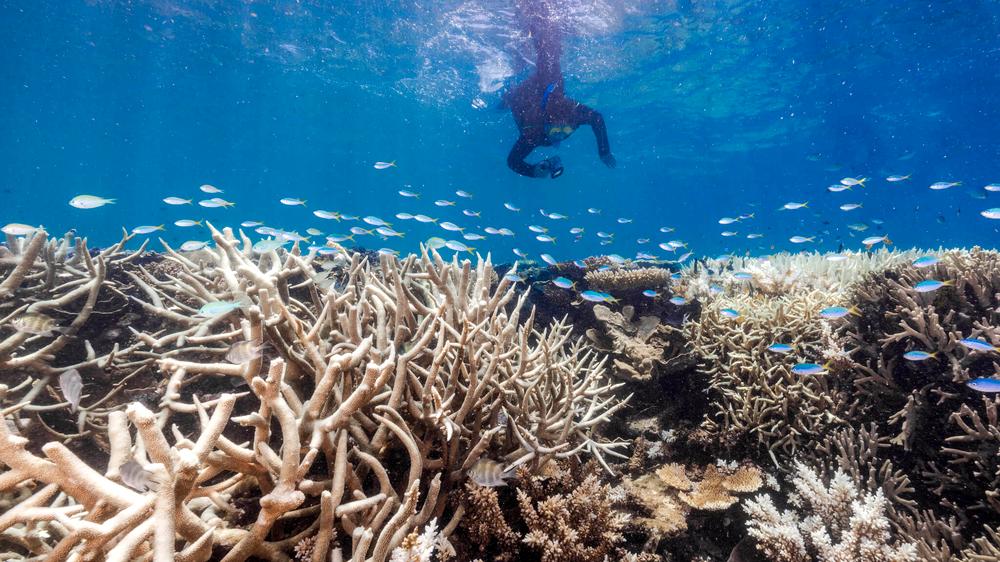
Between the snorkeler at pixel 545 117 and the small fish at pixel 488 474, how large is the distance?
11021mm

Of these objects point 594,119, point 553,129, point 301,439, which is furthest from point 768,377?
point 594,119

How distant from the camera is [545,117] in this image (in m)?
15.2

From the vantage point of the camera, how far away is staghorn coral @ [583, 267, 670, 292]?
22.4 feet

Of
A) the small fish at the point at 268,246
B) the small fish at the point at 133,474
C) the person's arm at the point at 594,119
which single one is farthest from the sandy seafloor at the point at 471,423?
the person's arm at the point at 594,119

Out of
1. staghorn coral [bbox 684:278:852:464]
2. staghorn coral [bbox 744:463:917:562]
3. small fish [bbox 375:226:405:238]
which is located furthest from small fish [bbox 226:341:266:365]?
small fish [bbox 375:226:405:238]

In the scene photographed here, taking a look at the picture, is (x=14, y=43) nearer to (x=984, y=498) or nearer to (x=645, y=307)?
(x=645, y=307)

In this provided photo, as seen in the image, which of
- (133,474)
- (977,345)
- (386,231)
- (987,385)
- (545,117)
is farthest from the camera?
(545,117)

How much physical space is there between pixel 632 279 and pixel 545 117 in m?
10.2

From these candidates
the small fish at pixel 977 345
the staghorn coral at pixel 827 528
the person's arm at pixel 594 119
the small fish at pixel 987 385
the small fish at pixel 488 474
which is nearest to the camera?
the small fish at pixel 488 474

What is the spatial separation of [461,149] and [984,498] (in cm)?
5335

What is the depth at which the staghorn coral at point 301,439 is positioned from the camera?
1.42 metres

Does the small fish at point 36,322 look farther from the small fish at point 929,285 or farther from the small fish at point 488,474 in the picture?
the small fish at point 929,285

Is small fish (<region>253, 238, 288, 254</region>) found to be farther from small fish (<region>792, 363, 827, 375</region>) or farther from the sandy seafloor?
small fish (<region>792, 363, 827, 375</region>)

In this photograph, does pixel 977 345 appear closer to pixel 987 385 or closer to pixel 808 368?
pixel 987 385
